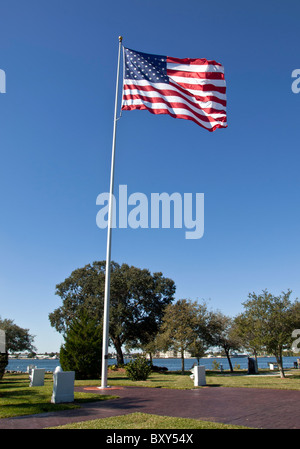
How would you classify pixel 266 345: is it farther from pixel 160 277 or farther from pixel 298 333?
pixel 160 277

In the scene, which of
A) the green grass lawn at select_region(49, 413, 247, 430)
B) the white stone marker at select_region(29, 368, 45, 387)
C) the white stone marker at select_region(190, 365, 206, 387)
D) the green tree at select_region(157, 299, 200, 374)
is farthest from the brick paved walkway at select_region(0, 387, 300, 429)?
the green tree at select_region(157, 299, 200, 374)

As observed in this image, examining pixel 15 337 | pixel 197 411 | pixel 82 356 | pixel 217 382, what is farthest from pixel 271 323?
pixel 15 337

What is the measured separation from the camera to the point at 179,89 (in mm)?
16547

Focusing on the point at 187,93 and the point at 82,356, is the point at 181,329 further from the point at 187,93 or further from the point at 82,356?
the point at 187,93

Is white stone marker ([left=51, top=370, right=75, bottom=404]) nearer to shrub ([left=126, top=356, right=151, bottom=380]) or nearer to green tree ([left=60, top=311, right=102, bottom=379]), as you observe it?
green tree ([left=60, top=311, right=102, bottom=379])

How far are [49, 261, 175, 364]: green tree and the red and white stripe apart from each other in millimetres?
32277

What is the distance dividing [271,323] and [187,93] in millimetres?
19885

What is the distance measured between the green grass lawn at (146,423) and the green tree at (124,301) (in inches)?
1432

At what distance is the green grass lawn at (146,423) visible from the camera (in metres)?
7.17

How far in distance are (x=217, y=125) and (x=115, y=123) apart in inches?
205

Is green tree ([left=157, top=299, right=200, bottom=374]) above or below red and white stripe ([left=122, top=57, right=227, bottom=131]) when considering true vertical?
below

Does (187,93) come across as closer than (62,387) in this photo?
No

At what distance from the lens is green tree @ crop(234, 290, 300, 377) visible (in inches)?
1089

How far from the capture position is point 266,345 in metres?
28.2
